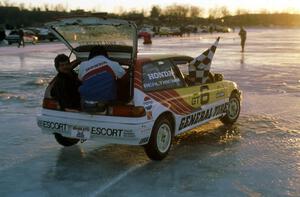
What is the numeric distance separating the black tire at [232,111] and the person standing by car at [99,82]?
3.01 m

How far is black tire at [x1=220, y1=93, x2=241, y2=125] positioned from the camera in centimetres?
884

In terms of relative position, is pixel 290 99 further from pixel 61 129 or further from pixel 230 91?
pixel 61 129

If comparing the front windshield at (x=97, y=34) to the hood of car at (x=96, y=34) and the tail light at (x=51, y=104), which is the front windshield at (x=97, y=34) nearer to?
the hood of car at (x=96, y=34)

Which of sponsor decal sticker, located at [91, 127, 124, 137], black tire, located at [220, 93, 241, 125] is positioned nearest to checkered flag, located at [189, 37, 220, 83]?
black tire, located at [220, 93, 241, 125]

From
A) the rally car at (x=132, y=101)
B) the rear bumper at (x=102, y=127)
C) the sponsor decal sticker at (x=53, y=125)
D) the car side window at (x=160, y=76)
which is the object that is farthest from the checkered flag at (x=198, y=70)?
the sponsor decal sticker at (x=53, y=125)

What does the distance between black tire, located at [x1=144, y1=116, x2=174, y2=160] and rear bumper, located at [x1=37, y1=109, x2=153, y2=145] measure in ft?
0.46

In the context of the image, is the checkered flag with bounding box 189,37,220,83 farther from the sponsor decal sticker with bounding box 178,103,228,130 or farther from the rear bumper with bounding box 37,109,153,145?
the rear bumper with bounding box 37,109,153,145

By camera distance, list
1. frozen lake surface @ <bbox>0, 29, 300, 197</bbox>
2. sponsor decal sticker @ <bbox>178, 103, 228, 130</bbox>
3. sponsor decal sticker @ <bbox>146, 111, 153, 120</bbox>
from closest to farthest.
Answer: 1. frozen lake surface @ <bbox>0, 29, 300, 197</bbox>
2. sponsor decal sticker @ <bbox>146, 111, 153, 120</bbox>
3. sponsor decal sticker @ <bbox>178, 103, 228, 130</bbox>

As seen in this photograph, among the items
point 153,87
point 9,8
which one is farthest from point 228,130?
point 9,8

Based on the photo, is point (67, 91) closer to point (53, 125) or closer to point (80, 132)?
point (53, 125)

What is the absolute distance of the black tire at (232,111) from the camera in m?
8.84

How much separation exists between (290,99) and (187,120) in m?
5.36

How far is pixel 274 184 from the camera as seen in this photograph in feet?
18.5

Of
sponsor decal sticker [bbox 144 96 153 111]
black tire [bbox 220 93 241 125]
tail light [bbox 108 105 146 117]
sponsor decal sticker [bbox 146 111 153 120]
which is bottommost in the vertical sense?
black tire [bbox 220 93 241 125]
